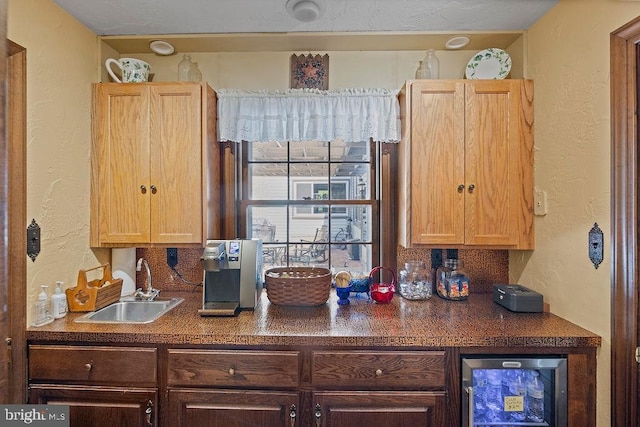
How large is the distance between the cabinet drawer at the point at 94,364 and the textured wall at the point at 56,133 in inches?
11.4

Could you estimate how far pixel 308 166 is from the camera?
2.29 meters

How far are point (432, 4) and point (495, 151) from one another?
85 cm

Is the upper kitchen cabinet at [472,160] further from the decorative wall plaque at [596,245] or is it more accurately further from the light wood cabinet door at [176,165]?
the light wood cabinet door at [176,165]

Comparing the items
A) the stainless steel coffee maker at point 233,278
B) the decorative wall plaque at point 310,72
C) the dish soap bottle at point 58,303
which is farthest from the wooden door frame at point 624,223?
the dish soap bottle at point 58,303

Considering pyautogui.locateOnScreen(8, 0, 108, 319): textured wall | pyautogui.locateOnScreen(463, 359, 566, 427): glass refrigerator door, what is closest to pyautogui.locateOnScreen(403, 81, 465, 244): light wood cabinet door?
pyautogui.locateOnScreen(463, 359, 566, 427): glass refrigerator door

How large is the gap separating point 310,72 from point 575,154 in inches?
60.3

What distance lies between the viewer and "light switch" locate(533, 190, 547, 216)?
1772mm

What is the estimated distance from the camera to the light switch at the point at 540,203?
177cm

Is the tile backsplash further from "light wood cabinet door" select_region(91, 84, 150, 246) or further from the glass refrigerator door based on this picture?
the glass refrigerator door

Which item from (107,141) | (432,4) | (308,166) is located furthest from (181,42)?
(432,4)

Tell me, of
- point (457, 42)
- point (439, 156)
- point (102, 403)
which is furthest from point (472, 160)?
point (102, 403)

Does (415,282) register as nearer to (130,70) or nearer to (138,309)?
(138,309)

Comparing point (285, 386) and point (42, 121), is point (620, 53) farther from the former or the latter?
point (42, 121)

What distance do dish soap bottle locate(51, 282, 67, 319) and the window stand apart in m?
1.04
